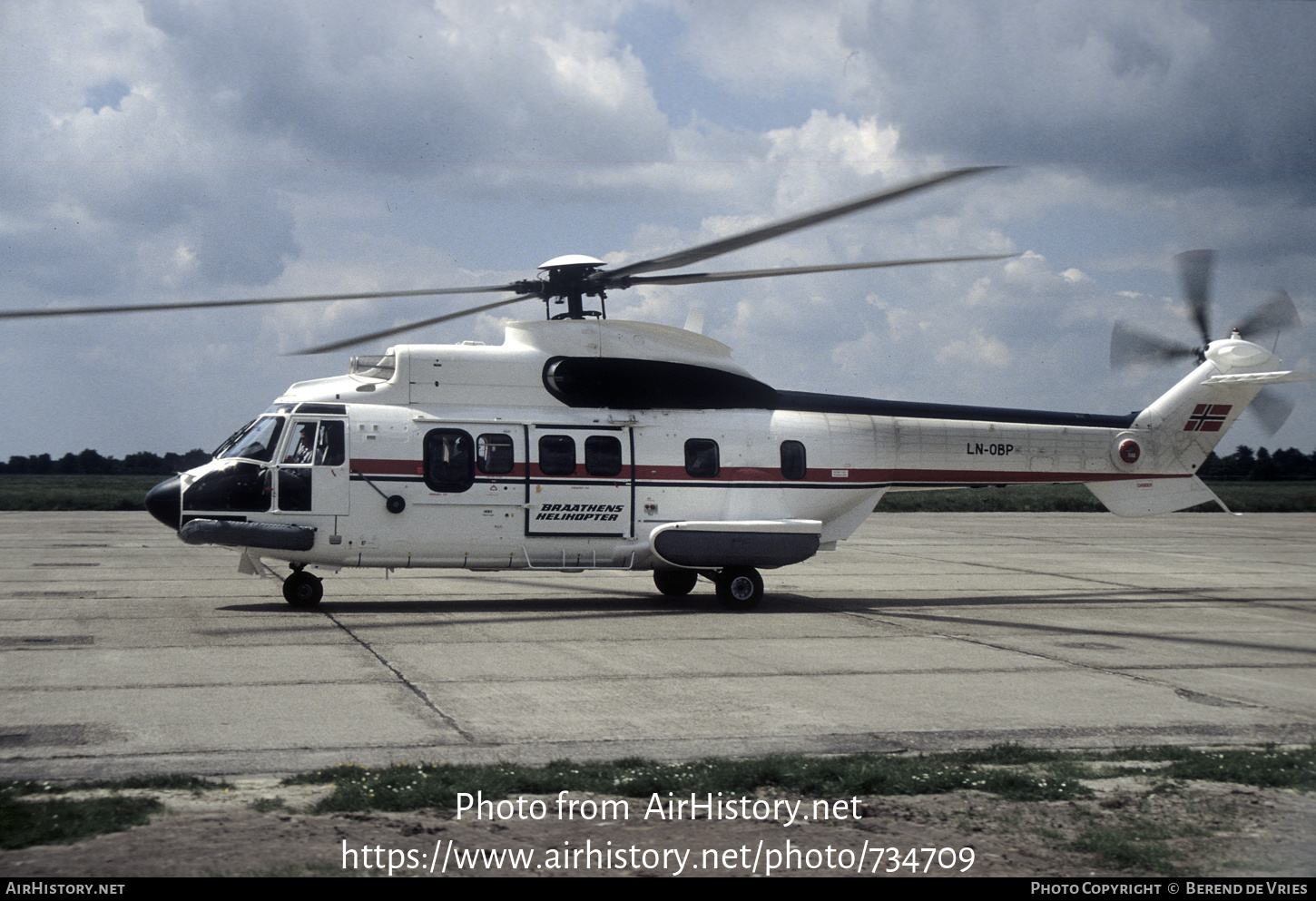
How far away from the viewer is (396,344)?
48.1 feet

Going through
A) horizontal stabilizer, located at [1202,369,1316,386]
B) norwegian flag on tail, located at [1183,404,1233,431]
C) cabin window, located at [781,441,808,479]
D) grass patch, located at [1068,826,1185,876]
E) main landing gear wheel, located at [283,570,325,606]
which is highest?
horizontal stabilizer, located at [1202,369,1316,386]

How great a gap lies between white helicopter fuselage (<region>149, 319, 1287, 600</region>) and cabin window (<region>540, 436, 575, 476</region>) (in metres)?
0.02

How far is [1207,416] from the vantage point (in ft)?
57.0

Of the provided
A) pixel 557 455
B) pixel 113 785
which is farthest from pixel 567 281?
pixel 113 785

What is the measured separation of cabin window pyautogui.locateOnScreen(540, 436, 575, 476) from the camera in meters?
14.8

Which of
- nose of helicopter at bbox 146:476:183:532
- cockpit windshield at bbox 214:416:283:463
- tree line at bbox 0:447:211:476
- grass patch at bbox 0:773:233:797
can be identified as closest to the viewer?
grass patch at bbox 0:773:233:797

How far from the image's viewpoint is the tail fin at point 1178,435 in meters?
17.2

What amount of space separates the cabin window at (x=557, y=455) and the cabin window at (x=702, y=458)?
5.19 feet

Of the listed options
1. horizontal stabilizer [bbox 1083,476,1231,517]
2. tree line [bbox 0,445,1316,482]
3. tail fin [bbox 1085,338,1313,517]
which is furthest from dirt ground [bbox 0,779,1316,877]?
tree line [bbox 0,445,1316,482]

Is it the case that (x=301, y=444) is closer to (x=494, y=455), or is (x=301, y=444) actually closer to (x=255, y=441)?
(x=255, y=441)

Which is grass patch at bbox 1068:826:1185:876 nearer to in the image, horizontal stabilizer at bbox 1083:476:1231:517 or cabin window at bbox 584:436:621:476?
cabin window at bbox 584:436:621:476

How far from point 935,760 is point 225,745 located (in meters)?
4.40

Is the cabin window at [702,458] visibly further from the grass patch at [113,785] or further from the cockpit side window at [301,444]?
the grass patch at [113,785]

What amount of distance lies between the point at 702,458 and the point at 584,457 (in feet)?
5.32
